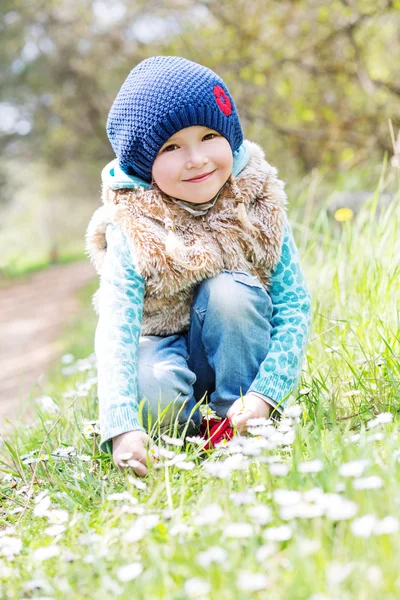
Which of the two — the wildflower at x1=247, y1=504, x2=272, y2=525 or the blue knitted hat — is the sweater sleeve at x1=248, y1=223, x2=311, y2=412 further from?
the wildflower at x1=247, y1=504, x2=272, y2=525

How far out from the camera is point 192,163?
1939 mm

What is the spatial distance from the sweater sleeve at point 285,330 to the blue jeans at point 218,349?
0.06 meters

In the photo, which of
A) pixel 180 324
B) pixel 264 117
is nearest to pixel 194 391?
pixel 180 324

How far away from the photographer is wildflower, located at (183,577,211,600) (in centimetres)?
95

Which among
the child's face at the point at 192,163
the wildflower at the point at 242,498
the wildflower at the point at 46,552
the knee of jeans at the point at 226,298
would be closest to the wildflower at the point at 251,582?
the wildflower at the point at 242,498

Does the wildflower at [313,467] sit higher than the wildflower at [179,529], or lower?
higher

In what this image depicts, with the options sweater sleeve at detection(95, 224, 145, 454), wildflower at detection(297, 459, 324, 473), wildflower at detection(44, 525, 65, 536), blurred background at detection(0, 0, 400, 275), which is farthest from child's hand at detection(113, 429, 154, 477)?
blurred background at detection(0, 0, 400, 275)

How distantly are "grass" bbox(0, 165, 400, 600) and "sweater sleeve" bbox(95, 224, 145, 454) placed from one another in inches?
5.2

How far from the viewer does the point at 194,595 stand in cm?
97

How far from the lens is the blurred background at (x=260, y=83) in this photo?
5.53m

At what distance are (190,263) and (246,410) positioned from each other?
1.50ft

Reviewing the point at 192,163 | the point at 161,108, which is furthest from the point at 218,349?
the point at 161,108

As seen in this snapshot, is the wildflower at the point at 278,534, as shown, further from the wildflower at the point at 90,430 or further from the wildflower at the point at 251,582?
the wildflower at the point at 90,430

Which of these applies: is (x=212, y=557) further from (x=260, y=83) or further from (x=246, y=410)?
(x=260, y=83)
